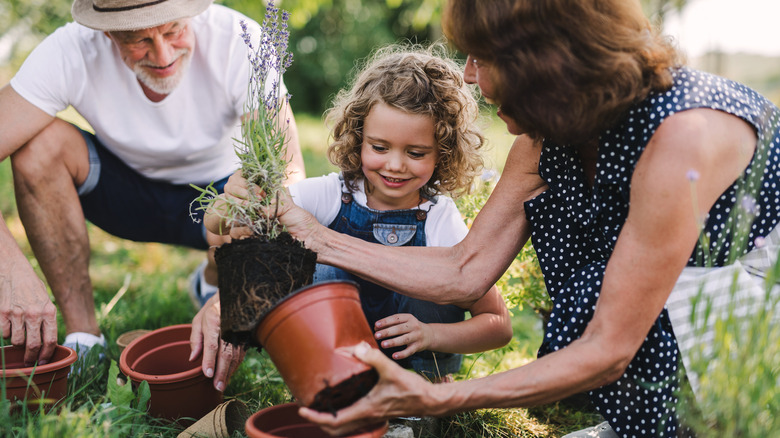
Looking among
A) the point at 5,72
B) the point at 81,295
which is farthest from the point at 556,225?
the point at 5,72

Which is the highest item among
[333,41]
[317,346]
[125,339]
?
[333,41]

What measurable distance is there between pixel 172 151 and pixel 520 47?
1.99 meters

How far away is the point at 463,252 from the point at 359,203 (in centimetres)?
56

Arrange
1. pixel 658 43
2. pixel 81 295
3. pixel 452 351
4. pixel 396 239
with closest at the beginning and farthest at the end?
1. pixel 658 43
2. pixel 452 351
3. pixel 396 239
4. pixel 81 295

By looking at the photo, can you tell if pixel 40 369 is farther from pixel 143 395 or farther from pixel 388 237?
pixel 388 237

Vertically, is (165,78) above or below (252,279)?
above

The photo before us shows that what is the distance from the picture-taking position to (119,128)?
295cm

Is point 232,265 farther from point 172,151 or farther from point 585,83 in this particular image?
point 172,151

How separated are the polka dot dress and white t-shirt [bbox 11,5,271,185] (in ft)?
5.75

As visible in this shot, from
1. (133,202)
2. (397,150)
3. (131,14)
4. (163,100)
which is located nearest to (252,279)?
(397,150)

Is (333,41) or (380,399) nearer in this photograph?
(380,399)

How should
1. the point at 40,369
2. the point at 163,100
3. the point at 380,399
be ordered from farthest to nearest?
the point at 163,100, the point at 40,369, the point at 380,399

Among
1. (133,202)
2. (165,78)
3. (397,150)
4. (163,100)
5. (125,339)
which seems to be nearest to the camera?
(397,150)

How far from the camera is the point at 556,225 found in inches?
82.4
